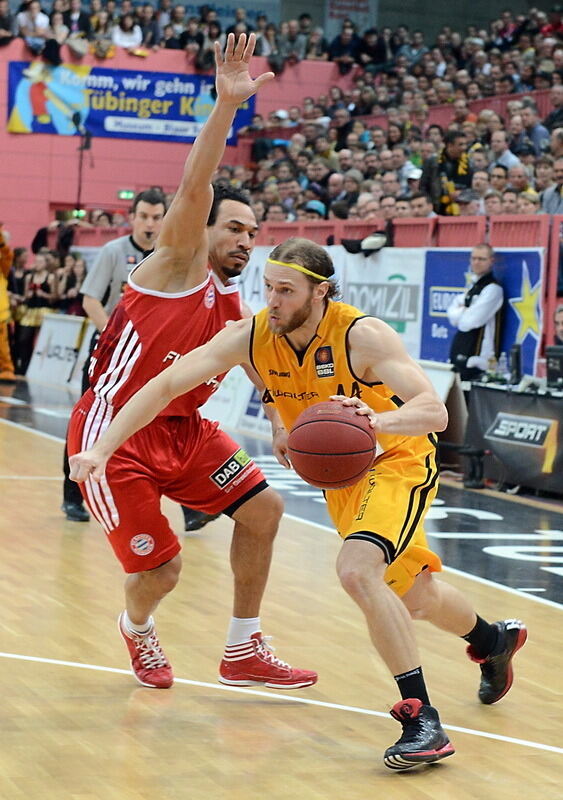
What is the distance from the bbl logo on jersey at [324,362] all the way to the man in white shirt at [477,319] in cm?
740

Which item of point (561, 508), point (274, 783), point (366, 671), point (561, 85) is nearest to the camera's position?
point (274, 783)

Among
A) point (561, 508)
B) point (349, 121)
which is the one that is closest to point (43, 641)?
point (561, 508)

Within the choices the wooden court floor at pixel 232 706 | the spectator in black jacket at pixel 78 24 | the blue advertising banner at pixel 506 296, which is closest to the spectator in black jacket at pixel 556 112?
the blue advertising banner at pixel 506 296

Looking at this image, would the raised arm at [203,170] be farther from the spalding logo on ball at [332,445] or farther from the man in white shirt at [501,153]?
the man in white shirt at [501,153]

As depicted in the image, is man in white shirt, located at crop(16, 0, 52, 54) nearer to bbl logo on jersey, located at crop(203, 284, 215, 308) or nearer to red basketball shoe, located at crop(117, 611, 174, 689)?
bbl logo on jersey, located at crop(203, 284, 215, 308)

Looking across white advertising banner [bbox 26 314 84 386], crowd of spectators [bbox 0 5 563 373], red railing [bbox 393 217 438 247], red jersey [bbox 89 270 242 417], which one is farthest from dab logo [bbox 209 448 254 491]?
white advertising banner [bbox 26 314 84 386]

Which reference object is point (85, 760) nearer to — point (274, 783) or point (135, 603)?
point (274, 783)

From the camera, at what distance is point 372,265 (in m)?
14.0

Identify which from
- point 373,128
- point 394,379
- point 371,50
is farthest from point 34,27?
point 394,379

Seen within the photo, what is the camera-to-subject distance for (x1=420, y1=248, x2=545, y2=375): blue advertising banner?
11.5 meters

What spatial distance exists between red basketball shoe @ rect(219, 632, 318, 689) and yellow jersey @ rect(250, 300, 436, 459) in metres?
1.06

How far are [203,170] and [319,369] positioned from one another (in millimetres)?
832

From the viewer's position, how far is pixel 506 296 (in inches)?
465

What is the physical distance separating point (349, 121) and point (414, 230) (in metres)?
9.63
